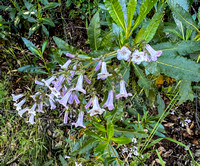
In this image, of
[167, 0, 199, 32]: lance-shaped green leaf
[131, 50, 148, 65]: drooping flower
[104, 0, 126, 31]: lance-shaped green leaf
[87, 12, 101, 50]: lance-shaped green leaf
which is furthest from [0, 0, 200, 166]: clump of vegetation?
[131, 50, 148, 65]: drooping flower

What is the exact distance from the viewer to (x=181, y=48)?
1430mm

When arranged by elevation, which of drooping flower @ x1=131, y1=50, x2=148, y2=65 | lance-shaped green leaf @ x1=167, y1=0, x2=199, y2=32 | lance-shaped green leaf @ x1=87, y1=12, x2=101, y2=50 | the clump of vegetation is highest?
lance-shaped green leaf @ x1=167, y1=0, x2=199, y2=32

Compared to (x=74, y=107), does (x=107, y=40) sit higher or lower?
higher

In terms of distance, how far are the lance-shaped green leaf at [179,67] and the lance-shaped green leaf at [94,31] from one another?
570 mm

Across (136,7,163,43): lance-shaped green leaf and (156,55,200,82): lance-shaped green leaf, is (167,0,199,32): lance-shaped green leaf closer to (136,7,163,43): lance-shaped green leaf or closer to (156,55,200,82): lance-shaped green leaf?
(136,7,163,43): lance-shaped green leaf

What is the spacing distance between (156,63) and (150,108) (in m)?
1.81

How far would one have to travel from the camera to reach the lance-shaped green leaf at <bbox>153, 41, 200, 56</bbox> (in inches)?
55.4

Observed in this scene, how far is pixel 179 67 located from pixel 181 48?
16cm

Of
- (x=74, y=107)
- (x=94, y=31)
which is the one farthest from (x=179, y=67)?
(x=74, y=107)

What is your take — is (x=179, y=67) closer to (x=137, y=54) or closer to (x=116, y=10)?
(x=137, y=54)

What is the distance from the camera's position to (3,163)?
3.00 m

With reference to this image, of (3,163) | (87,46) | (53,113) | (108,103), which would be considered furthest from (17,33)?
(108,103)

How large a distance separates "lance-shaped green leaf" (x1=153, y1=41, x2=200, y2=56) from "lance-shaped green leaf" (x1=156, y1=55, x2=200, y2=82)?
0.04m

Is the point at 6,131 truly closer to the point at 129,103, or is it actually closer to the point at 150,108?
the point at 129,103
